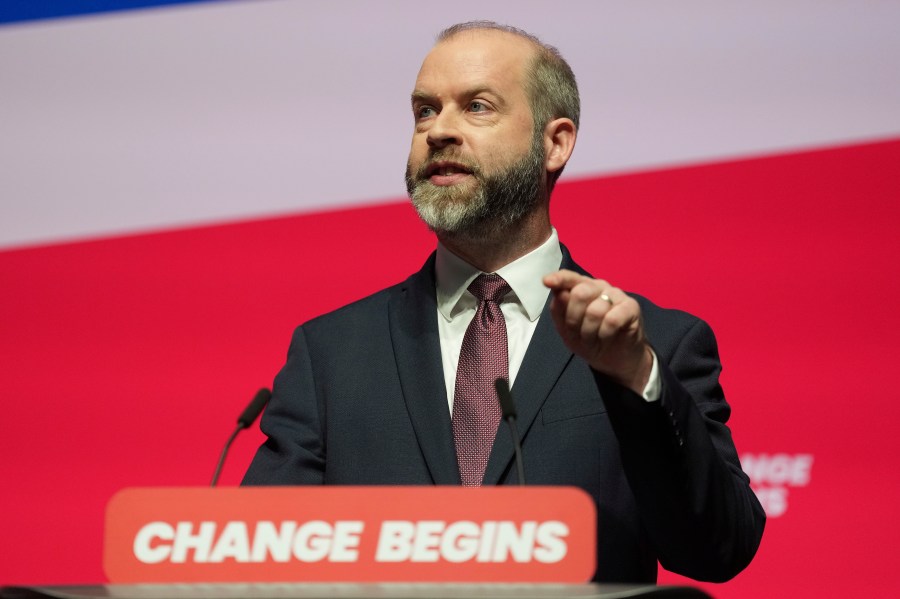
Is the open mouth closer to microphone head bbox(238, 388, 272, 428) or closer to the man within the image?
the man

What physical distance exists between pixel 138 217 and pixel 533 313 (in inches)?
53.4

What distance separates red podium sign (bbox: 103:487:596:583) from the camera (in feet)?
3.84

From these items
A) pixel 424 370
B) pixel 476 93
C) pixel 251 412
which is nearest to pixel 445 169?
pixel 476 93

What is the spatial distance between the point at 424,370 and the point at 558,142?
59cm

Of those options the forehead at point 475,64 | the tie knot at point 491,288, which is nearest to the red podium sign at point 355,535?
the tie knot at point 491,288

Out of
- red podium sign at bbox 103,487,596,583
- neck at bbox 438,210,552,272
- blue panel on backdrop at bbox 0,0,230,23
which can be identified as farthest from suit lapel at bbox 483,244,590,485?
blue panel on backdrop at bbox 0,0,230,23

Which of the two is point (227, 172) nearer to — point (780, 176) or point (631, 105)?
point (631, 105)

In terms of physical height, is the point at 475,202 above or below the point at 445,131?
below

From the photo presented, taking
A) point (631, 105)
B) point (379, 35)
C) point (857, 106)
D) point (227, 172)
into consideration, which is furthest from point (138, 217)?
point (857, 106)

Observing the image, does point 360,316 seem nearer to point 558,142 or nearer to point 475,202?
point 475,202

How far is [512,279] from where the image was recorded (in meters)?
2.01

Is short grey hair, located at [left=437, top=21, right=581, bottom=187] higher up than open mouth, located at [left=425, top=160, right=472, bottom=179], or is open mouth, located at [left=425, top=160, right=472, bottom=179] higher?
short grey hair, located at [left=437, top=21, right=581, bottom=187]

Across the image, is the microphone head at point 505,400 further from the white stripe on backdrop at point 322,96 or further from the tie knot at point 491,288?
the white stripe on backdrop at point 322,96

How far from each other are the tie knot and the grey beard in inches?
3.5
